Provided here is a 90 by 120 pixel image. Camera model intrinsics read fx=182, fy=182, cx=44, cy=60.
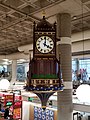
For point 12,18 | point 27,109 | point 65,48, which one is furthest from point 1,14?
point 27,109

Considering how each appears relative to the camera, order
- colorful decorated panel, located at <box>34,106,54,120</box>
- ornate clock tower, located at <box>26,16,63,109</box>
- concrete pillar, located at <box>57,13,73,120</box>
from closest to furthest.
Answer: ornate clock tower, located at <box>26,16,63,109</box>
concrete pillar, located at <box>57,13,73,120</box>
colorful decorated panel, located at <box>34,106,54,120</box>

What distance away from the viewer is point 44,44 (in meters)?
4.23

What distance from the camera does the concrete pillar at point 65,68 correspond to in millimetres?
6844

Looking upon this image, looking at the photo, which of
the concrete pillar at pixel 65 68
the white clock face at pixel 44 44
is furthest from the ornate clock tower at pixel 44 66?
the concrete pillar at pixel 65 68

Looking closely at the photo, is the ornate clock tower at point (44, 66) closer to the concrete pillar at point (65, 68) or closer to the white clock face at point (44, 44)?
the white clock face at point (44, 44)

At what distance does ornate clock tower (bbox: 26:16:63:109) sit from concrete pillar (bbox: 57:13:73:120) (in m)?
2.66

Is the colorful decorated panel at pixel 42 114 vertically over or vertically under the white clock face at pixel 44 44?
under

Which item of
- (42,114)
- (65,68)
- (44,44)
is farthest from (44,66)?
(42,114)

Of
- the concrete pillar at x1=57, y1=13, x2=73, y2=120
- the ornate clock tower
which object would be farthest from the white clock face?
the concrete pillar at x1=57, y1=13, x2=73, y2=120

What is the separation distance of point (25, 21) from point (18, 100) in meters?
5.11

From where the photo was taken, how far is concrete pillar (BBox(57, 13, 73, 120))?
6844 mm

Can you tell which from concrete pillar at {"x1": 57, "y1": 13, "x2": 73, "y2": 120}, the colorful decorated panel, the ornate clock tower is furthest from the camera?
the colorful decorated panel

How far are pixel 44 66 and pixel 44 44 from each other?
20.2 inches

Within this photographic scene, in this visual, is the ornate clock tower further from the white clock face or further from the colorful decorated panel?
the colorful decorated panel
